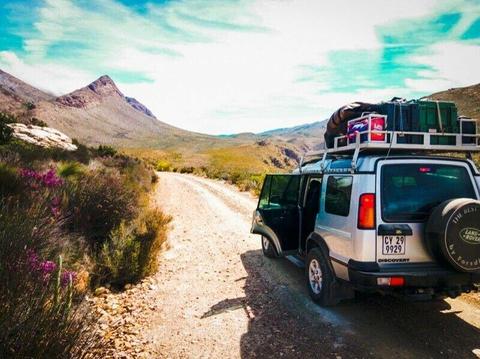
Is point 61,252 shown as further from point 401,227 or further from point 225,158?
point 225,158

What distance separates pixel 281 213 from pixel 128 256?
2.88 meters

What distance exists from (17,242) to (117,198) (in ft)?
12.7

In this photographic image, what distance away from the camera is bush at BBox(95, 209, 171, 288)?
5820mm

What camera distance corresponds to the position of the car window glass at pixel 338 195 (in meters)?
4.50

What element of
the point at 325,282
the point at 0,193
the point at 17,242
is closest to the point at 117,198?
the point at 0,193

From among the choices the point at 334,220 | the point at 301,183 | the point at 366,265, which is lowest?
the point at 366,265

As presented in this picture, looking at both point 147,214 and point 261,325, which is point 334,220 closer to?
point 261,325

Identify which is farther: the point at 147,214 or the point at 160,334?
the point at 147,214

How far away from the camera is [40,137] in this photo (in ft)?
60.7

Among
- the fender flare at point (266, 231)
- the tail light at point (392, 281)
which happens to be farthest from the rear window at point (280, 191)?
the tail light at point (392, 281)

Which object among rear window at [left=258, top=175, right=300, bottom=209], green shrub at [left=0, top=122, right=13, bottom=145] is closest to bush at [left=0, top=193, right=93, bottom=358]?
rear window at [left=258, top=175, right=300, bottom=209]

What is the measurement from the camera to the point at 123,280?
5867 mm

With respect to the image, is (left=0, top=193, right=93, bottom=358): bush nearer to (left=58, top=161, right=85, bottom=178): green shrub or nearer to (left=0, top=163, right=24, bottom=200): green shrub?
(left=0, top=163, right=24, bottom=200): green shrub

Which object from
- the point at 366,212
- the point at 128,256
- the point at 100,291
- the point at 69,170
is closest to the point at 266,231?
the point at 128,256
